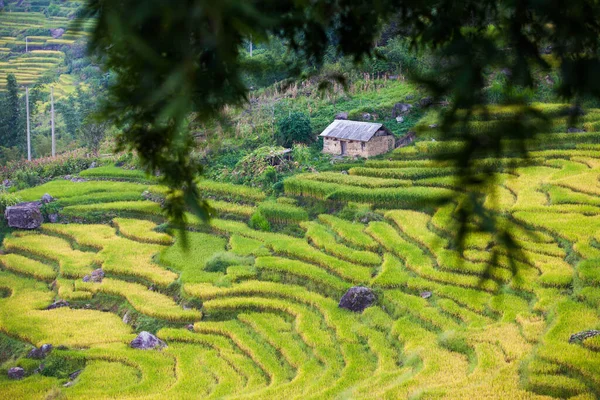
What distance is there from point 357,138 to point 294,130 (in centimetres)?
174

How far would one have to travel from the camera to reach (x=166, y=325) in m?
10.8

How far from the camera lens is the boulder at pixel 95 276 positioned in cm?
1252

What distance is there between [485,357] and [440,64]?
670 cm

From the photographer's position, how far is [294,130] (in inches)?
642

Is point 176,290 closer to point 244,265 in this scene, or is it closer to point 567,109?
point 244,265

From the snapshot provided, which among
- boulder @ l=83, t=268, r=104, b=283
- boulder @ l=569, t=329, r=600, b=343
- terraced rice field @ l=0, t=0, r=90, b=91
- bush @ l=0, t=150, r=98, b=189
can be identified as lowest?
boulder @ l=83, t=268, r=104, b=283

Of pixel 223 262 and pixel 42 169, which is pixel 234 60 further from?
pixel 42 169

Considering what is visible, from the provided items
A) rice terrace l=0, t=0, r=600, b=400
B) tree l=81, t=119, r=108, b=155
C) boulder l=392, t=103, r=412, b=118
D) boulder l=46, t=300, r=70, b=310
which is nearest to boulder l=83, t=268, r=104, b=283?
rice terrace l=0, t=0, r=600, b=400

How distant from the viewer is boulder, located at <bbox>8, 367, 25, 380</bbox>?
9.41 m

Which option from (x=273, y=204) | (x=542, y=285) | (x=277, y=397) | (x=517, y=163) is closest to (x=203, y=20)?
(x=517, y=163)

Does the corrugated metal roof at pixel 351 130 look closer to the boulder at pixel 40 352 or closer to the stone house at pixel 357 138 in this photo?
the stone house at pixel 357 138

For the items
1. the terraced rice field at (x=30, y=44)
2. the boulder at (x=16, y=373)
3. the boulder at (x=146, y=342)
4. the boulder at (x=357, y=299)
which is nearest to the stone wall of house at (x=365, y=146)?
the boulder at (x=357, y=299)

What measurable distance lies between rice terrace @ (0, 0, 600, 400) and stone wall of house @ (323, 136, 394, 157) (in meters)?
0.07

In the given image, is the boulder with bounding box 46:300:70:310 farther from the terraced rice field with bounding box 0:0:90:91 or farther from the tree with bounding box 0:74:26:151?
the terraced rice field with bounding box 0:0:90:91
